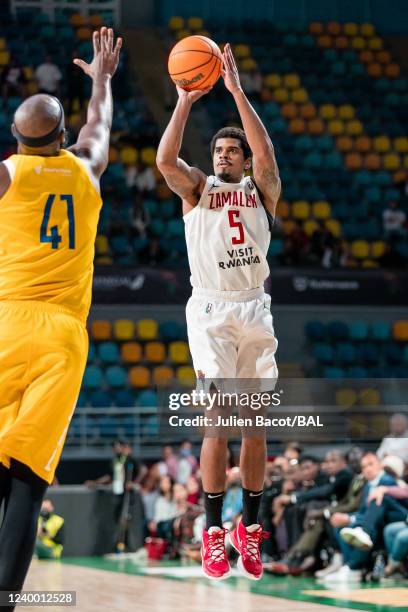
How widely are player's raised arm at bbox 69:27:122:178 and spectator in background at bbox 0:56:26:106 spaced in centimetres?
1666

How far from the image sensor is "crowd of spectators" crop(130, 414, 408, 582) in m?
12.1

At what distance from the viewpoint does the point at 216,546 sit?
691cm

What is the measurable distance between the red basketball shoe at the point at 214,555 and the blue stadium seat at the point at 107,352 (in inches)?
520

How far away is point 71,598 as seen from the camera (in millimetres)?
8281

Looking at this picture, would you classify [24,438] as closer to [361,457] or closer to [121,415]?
[361,457]

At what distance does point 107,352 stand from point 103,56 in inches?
550

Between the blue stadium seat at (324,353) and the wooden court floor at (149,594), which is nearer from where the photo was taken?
the wooden court floor at (149,594)

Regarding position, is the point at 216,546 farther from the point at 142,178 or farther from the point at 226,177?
the point at 142,178

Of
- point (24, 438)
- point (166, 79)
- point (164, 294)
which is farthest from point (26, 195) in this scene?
point (166, 79)

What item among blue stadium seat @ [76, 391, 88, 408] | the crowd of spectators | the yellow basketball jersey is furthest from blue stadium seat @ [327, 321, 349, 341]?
the yellow basketball jersey

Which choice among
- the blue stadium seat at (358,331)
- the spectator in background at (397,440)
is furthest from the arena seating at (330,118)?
the spectator in background at (397,440)

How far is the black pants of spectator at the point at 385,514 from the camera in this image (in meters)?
12.1

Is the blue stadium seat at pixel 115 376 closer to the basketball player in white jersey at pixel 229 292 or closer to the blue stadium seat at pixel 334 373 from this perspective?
the blue stadium seat at pixel 334 373

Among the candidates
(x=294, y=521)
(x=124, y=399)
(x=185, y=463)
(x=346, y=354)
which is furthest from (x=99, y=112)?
(x=346, y=354)
